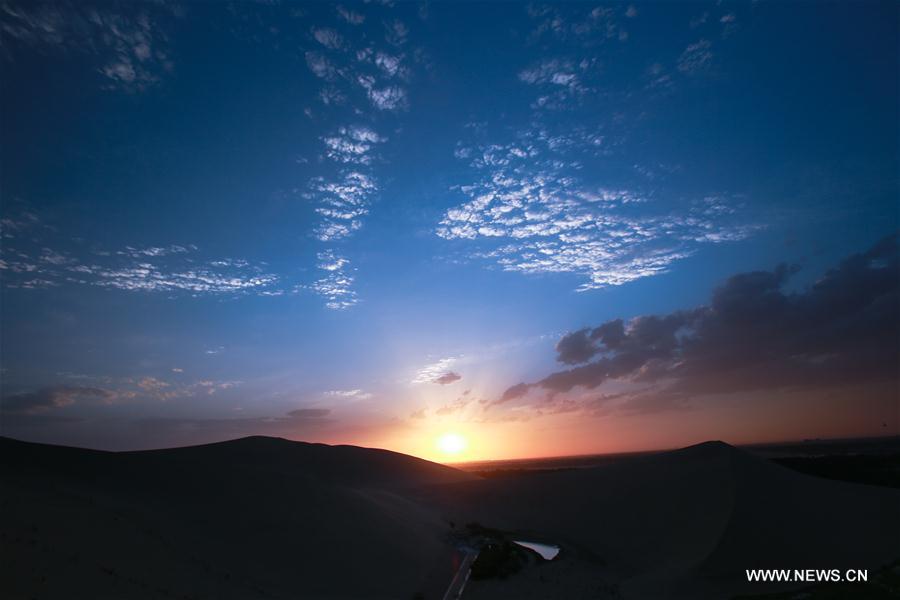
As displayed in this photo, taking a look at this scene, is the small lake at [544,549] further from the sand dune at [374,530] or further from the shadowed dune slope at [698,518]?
the shadowed dune slope at [698,518]

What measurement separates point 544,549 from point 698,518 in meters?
9.75

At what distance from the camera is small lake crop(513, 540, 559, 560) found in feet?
80.8

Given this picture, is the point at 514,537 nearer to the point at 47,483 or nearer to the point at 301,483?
the point at 301,483

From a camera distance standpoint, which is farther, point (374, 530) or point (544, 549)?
point (544, 549)

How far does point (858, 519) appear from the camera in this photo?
954 inches

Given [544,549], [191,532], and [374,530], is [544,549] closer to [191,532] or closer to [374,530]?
[374,530]

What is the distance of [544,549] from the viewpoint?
26.6m

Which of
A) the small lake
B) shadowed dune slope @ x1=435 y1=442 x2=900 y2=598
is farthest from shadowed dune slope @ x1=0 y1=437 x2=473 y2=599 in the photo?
shadowed dune slope @ x1=435 y1=442 x2=900 y2=598

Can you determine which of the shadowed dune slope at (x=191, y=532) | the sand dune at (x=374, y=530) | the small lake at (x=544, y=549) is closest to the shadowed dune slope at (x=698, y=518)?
the sand dune at (x=374, y=530)

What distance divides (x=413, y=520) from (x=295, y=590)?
15007 millimetres

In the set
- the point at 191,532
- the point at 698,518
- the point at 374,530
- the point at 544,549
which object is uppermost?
the point at 191,532

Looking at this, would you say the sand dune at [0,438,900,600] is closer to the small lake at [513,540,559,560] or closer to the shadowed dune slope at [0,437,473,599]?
the shadowed dune slope at [0,437,473,599]

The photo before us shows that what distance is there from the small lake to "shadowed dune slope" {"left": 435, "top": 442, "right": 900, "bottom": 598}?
1.66 m

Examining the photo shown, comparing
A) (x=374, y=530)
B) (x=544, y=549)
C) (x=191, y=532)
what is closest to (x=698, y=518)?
(x=544, y=549)
